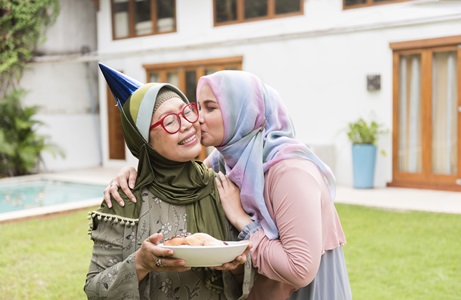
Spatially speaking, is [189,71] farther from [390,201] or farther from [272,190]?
[272,190]

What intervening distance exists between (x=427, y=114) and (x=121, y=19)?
744cm

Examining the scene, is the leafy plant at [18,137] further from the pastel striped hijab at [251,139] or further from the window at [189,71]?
the pastel striped hijab at [251,139]

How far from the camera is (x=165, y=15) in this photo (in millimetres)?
12234

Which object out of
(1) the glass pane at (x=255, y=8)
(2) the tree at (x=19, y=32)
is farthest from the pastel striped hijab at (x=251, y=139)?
(2) the tree at (x=19, y=32)

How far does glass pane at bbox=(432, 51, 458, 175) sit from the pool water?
555 cm

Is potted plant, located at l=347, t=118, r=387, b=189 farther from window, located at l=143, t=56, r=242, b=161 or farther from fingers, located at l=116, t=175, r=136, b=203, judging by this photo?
fingers, located at l=116, t=175, r=136, b=203

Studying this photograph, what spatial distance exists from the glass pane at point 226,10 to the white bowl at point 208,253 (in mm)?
9889

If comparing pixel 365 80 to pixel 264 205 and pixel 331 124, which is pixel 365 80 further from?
pixel 264 205

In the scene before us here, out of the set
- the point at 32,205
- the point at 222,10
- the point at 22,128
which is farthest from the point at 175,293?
the point at 22,128

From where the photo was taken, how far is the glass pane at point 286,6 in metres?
10.1

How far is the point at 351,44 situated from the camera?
9.49 metres

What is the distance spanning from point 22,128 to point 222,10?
4995 mm

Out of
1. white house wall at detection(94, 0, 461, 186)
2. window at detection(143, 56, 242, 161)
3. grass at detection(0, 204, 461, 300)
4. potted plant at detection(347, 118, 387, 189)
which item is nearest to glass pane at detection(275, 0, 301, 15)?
white house wall at detection(94, 0, 461, 186)

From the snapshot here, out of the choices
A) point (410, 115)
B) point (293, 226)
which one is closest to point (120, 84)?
point (293, 226)
